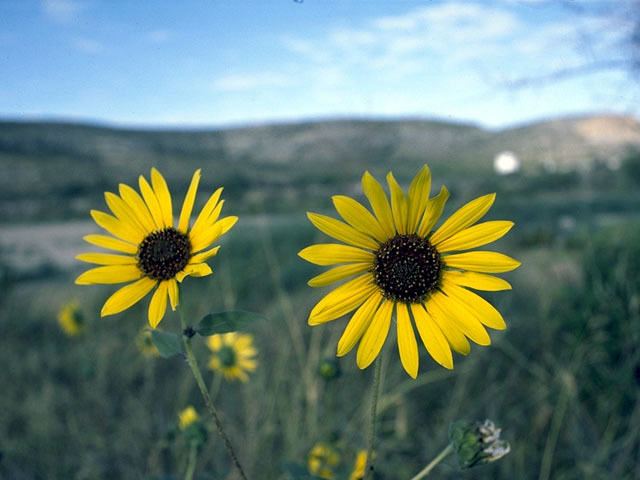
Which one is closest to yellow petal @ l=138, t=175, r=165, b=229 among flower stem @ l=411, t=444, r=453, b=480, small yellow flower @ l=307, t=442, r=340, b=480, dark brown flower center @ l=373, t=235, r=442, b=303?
dark brown flower center @ l=373, t=235, r=442, b=303

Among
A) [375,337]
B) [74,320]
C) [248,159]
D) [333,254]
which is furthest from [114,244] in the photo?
[248,159]

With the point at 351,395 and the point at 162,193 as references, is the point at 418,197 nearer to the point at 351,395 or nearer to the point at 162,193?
the point at 162,193

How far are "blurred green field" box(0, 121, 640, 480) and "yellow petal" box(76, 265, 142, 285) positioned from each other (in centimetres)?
50

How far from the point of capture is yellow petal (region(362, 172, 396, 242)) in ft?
3.00

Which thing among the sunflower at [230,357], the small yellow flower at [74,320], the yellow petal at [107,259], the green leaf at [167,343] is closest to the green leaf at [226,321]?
the green leaf at [167,343]

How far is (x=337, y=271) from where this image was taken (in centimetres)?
98

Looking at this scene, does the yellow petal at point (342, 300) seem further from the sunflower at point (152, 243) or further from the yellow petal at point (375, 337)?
the sunflower at point (152, 243)

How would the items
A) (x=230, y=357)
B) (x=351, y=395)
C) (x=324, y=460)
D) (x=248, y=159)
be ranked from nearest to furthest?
(x=324, y=460), (x=230, y=357), (x=351, y=395), (x=248, y=159)

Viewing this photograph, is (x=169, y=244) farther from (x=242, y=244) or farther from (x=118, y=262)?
(x=242, y=244)

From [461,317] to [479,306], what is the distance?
0.13 ft

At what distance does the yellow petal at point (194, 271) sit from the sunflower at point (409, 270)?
170 millimetres

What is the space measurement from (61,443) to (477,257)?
268 centimetres

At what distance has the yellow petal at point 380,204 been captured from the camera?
92 cm

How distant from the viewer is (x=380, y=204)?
974 millimetres
